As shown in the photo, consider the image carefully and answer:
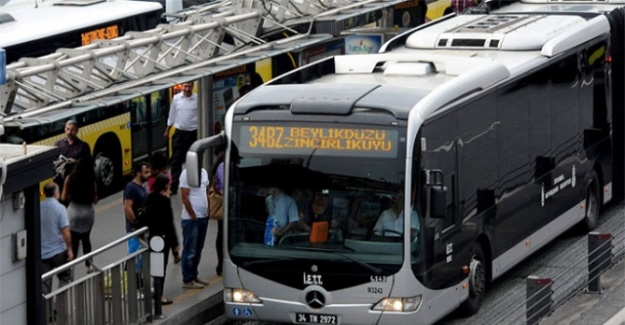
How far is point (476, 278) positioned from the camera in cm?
1716

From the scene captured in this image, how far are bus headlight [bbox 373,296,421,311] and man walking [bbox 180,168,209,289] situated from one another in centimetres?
287

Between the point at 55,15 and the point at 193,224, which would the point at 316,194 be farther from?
the point at 55,15

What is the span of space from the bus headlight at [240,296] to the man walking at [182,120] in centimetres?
714

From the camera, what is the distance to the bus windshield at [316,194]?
15.5m

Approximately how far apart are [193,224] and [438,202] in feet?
11.0

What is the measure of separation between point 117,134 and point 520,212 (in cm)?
735

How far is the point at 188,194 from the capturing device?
17.5m

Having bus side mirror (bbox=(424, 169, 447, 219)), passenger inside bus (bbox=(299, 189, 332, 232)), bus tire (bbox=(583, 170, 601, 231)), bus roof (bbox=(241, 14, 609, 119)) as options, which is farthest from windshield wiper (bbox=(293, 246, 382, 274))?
bus tire (bbox=(583, 170, 601, 231))

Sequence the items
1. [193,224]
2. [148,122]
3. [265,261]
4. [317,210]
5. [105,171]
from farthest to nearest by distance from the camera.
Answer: [148,122]
[105,171]
[193,224]
[265,261]
[317,210]

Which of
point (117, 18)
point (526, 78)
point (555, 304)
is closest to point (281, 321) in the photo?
point (555, 304)

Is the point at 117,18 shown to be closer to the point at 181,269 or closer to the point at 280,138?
the point at 181,269

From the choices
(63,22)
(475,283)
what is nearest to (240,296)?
(475,283)

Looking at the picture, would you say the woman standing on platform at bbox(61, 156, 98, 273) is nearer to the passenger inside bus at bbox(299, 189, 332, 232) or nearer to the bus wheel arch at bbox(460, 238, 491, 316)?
the passenger inside bus at bbox(299, 189, 332, 232)

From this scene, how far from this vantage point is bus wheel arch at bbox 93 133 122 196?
23.0m
